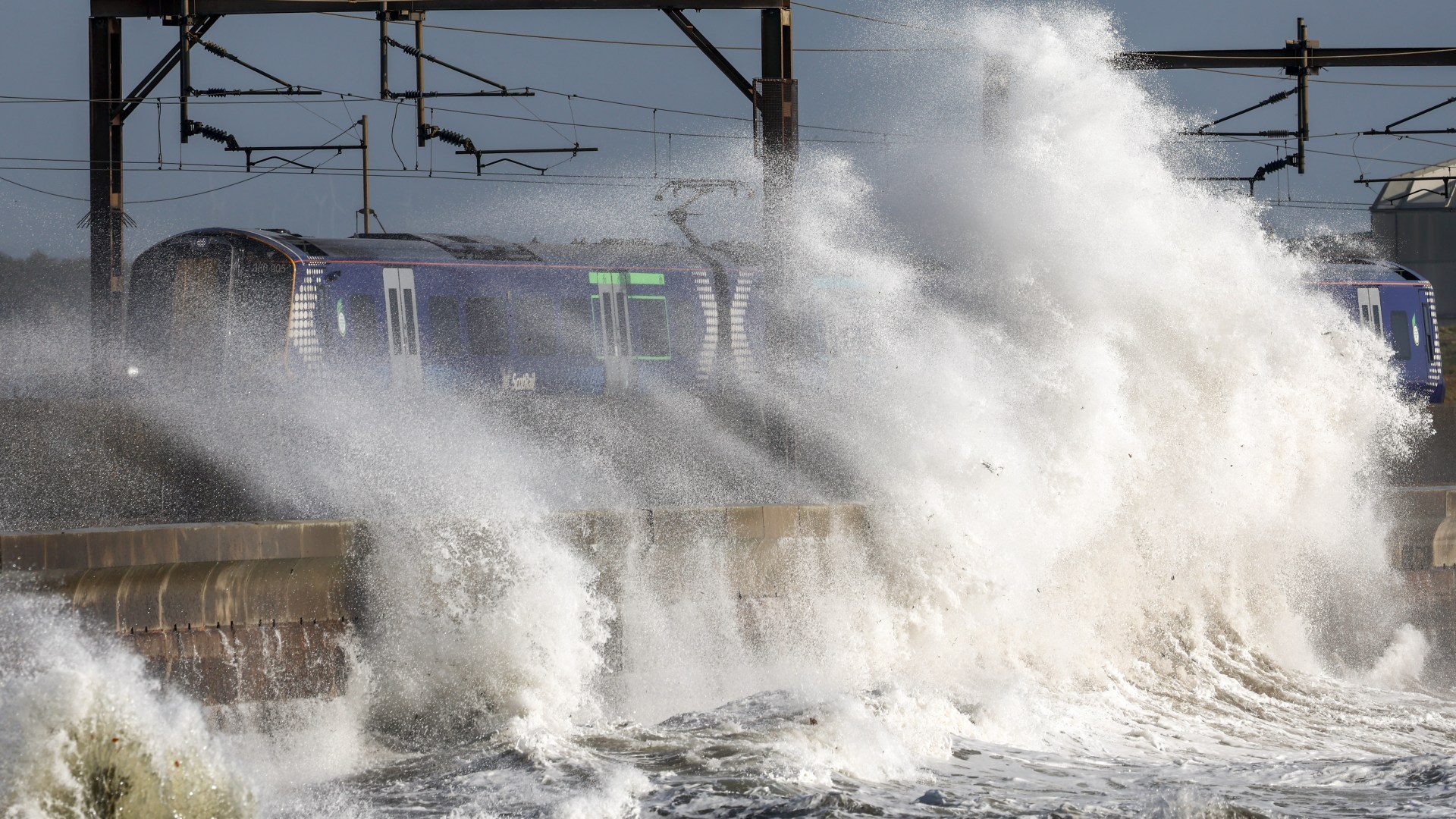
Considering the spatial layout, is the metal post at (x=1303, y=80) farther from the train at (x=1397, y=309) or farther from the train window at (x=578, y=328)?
the train window at (x=578, y=328)

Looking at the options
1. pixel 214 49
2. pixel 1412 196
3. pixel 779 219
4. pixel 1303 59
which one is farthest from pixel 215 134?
pixel 1412 196

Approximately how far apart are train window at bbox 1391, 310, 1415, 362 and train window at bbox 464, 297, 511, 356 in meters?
15.2

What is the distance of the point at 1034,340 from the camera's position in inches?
583

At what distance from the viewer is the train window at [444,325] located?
18172 millimetres

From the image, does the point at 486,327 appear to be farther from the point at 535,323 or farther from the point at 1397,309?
the point at 1397,309

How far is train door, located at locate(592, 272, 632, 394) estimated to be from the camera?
759 inches

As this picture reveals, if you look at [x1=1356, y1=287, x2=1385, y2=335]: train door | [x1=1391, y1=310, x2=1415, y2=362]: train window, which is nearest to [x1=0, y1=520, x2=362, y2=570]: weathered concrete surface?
[x1=1356, y1=287, x2=1385, y2=335]: train door

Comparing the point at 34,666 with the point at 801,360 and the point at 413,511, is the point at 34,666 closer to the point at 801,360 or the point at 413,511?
the point at 413,511

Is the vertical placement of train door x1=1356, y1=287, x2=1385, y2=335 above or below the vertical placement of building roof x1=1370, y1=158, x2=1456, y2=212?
below

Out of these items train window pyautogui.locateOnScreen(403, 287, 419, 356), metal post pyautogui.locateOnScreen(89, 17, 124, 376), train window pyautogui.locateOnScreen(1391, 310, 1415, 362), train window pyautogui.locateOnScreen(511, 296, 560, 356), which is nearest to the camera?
metal post pyautogui.locateOnScreen(89, 17, 124, 376)

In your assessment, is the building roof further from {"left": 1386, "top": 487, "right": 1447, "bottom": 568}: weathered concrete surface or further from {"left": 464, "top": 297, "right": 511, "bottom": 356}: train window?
{"left": 464, "top": 297, "right": 511, "bottom": 356}: train window

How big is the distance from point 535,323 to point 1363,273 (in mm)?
14612

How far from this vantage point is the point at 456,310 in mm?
18391

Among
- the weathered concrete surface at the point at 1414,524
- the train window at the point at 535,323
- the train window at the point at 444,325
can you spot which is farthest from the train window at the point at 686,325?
the weathered concrete surface at the point at 1414,524
